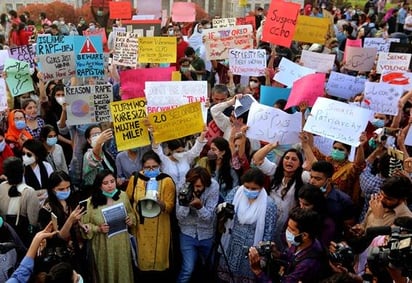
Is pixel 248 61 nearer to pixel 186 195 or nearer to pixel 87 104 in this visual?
pixel 87 104

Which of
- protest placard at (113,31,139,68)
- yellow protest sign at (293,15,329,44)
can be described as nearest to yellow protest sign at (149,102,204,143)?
protest placard at (113,31,139,68)

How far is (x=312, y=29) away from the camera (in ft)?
32.8

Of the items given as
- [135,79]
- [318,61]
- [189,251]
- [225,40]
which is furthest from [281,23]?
[189,251]

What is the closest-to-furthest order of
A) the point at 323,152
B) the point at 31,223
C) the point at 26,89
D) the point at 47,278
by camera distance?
the point at 47,278 < the point at 31,223 < the point at 323,152 < the point at 26,89

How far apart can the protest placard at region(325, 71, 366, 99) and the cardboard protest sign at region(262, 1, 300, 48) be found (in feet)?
4.70

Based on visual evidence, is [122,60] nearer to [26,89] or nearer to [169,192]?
[26,89]

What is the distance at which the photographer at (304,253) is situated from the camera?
4008mm

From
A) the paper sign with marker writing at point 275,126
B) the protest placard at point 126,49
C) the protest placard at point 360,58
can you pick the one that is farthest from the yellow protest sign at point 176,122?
the protest placard at point 360,58

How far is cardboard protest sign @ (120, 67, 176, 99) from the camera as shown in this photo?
7.27 meters

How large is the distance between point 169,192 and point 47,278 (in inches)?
70.2

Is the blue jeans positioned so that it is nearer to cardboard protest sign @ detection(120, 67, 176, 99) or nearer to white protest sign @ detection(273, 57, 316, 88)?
cardboard protest sign @ detection(120, 67, 176, 99)

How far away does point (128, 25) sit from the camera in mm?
10648

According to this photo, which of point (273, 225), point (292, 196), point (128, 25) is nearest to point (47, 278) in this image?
point (273, 225)

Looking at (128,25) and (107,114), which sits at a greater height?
(128,25)
